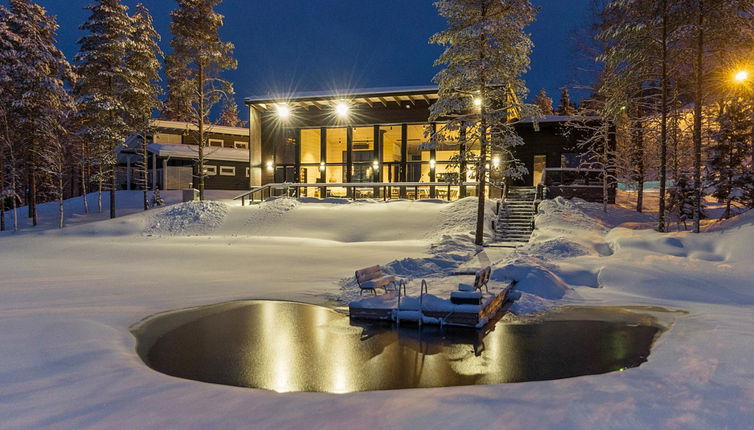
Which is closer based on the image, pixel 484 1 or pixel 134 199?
pixel 484 1

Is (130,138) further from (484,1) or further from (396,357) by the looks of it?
(396,357)

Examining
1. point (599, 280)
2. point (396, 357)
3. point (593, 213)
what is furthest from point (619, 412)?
point (593, 213)

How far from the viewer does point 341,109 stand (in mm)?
31734

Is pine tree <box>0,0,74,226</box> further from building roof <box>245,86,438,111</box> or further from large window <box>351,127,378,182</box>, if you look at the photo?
large window <box>351,127,378,182</box>

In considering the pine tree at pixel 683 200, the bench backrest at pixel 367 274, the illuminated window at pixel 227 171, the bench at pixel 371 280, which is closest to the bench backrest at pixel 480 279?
the bench at pixel 371 280

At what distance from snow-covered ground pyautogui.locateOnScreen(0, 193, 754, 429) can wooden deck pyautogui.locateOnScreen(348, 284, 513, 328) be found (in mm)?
1549

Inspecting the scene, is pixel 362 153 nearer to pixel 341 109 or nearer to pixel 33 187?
pixel 341 109

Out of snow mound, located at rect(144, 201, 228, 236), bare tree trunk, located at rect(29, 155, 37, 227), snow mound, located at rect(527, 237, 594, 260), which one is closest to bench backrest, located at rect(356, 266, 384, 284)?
snow mound, located at rect(527, 237, 594, 260)

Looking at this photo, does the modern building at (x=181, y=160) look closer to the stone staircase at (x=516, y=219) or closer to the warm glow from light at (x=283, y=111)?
the warm glow from light at (x=283, y=111)

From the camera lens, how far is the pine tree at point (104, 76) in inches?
1085

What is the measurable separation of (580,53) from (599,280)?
20.3 metres

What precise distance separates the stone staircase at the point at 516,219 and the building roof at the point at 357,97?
31.1 feet

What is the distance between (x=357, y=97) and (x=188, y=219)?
13.9 metres

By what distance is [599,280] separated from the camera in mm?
12211
